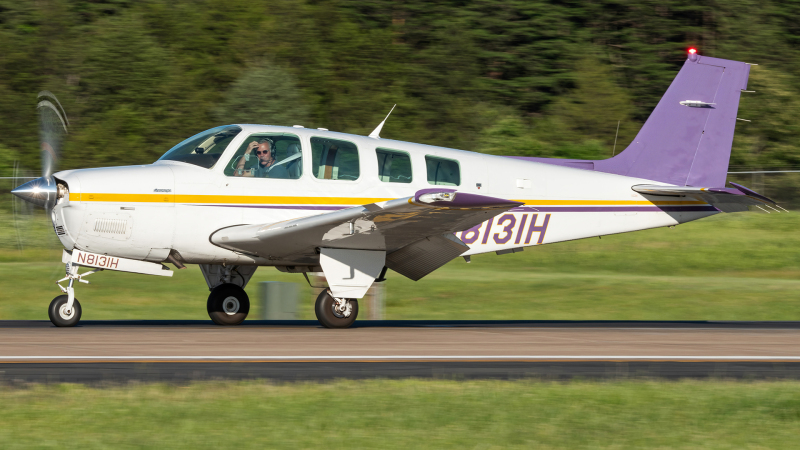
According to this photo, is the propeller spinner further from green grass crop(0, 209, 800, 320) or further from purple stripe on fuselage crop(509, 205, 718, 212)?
green grass crop(0, 209, 800, 320)

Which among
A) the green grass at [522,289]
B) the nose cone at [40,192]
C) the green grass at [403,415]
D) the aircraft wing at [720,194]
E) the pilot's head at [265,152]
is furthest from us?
the green grass at [522,289]

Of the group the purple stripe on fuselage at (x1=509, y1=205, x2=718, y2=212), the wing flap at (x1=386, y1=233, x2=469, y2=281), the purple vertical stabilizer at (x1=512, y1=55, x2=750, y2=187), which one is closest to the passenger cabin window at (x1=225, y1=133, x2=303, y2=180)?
the wing flap at (x1=386, y1=233, x2=469, y2=281)

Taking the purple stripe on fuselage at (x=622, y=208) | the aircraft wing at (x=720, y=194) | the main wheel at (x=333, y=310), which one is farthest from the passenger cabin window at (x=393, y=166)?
the aircraft wing at (x=720, y=194)

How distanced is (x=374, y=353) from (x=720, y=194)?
567 centimetres

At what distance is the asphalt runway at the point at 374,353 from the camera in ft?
23.8

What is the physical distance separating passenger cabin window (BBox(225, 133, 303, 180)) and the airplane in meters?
0.01

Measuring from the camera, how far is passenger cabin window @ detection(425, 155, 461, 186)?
38.2ft

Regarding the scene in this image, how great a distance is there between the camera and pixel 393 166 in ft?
37.7

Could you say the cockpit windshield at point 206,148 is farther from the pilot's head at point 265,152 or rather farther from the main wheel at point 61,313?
the main wheel at point 61,313

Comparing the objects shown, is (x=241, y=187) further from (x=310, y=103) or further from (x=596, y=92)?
(x=596, y=92)

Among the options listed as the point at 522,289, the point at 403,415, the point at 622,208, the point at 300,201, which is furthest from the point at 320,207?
the point at 522,289

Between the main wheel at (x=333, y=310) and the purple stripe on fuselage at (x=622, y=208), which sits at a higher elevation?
the purple stripe on fuselage at (x=622, y=208)

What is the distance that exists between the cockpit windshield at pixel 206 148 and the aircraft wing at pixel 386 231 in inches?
31.7

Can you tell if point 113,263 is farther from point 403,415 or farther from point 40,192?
point 403,415
